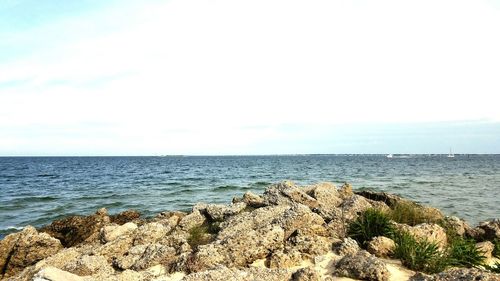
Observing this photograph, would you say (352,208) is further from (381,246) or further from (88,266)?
(88,266)

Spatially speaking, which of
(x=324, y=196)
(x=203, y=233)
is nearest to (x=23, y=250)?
(x=203, y=233)

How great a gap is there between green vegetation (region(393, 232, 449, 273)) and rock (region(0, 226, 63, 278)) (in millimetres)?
10452

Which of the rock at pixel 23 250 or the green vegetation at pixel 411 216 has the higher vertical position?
the green vegetation at pixel 411 216

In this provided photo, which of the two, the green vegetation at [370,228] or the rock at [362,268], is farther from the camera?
the green vegetation at [370,228]

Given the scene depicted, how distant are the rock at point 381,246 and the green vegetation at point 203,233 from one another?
4019 millimetres

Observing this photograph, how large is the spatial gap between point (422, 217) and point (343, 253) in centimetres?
501

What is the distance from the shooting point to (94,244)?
11.4m

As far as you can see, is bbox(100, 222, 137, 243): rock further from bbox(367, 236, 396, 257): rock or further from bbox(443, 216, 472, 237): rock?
bbox(443, 216, 472, 237): rock

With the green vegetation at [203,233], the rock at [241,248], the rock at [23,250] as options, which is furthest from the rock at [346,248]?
the rock at [23,250]

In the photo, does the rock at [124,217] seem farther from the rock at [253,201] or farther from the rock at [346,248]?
the rock at [346,248]

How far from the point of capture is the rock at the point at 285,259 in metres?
8.12

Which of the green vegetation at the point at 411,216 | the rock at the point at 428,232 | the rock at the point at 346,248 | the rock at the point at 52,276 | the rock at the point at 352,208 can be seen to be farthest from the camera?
the green vegetation at the point at 411,216

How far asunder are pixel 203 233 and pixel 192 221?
0.98 metres

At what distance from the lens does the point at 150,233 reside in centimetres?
1087
